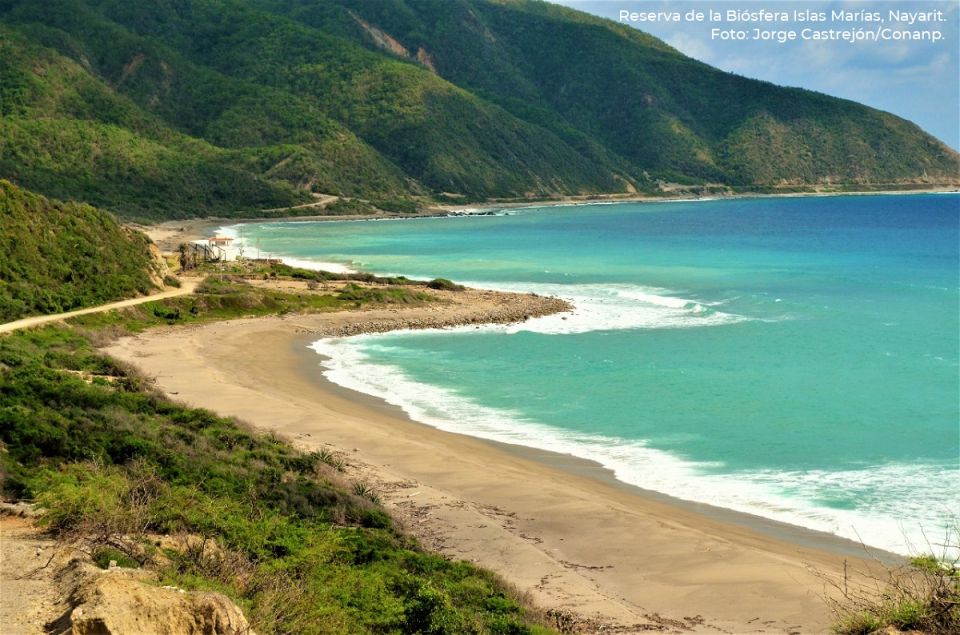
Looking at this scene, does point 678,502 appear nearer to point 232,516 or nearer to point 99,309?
point 232,516

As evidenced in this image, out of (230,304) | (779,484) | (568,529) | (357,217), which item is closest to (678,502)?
(779,484)

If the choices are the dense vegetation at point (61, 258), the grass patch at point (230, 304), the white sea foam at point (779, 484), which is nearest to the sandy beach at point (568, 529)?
the white sea foam at point (779, 484)

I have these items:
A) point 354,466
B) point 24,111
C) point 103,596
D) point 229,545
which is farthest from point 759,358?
point 24,111

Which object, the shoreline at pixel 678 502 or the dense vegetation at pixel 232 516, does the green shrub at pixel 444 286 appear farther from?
the dense vegetation at pixel 232 516

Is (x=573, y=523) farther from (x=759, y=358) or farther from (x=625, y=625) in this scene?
(x=759, y=358)

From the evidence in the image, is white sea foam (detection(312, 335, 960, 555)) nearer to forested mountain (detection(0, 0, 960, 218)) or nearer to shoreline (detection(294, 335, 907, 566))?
shoreline (detection(294, 335, 907, 566))

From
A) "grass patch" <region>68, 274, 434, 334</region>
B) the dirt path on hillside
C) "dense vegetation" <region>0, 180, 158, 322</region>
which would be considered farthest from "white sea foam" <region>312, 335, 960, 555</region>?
"dense vegetation" <region>0, 180, 158, 322</region>
